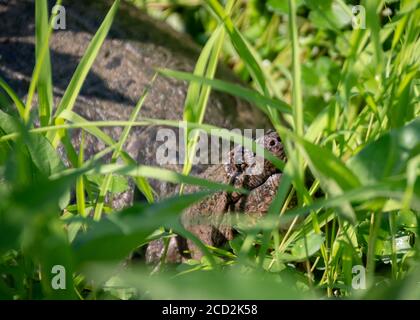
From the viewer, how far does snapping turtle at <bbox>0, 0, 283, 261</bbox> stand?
7.50 feet

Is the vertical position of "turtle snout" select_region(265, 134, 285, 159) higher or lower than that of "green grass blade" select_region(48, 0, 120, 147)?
lower

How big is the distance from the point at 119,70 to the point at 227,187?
1.60 m

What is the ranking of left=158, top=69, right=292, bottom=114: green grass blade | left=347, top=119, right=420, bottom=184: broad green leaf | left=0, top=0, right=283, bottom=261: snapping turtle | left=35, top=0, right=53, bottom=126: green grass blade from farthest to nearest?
left=0, top=0, right=283, bottom=261: snapping turtle, left=35, top=0, right=53, bottom=126: green grass blade, left=158, top=69, right=292, bottom=114: green grass blade, left=347, top=119, right=420, bottom=184: broad green leaf

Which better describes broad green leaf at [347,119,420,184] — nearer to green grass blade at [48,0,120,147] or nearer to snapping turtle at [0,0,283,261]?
green grass blade at [48,0,120,147]

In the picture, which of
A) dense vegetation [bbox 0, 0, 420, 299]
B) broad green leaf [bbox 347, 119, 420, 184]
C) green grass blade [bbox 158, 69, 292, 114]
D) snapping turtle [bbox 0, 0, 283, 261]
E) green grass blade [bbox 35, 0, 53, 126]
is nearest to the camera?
dense vegetation [bbox 0, 0, 420, 299]

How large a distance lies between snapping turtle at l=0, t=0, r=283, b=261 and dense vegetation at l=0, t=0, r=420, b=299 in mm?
841

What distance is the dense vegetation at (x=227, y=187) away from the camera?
757mm

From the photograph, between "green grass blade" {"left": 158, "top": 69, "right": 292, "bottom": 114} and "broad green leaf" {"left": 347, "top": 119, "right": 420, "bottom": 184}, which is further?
"green grass blade" {"left": 158, "top": 69, "right": 292, "bottom": 114}

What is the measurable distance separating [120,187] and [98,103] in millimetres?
1053

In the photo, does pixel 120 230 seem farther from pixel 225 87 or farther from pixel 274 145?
pixel 274 145

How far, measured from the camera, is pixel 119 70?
2.46 meters

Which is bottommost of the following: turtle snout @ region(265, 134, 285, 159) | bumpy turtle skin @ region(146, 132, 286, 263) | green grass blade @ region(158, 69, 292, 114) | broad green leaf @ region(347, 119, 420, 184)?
bumpy turtle skin @ region(146, 132, 286, 263)

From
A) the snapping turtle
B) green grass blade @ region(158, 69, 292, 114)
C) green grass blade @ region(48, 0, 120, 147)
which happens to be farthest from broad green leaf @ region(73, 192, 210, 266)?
the snapping turtle

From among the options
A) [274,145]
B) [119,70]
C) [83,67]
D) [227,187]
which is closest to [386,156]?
[227,187]
